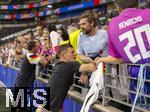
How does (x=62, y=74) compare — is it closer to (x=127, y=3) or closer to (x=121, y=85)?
(x=121, y=85)

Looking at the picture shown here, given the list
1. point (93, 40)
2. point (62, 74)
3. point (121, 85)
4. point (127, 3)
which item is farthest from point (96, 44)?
point (127, 3)

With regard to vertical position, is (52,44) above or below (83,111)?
above

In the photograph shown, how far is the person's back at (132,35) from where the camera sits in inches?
121

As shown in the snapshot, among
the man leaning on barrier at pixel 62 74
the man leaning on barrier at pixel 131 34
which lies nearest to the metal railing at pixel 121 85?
the man leaning on barrier at pixel 131 34

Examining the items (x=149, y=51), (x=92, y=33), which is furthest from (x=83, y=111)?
(x=92, y=33)

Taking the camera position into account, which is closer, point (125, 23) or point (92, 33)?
point (125, 23)

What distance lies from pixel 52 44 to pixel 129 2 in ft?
13.9

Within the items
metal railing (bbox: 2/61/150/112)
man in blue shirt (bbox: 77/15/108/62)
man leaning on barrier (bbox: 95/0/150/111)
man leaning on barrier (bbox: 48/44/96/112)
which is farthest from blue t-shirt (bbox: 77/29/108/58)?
man leaning on barrier (bbox: 95/0/150/111)

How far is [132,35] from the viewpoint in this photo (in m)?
3.09

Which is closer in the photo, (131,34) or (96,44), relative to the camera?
(131,34)

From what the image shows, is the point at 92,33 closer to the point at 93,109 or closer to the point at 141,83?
the point at 93,109

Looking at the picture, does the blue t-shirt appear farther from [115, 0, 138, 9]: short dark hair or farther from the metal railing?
[115, 0, 138, 9]: short dark hair

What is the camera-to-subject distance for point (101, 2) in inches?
1213

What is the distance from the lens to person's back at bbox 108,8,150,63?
3062 mm
